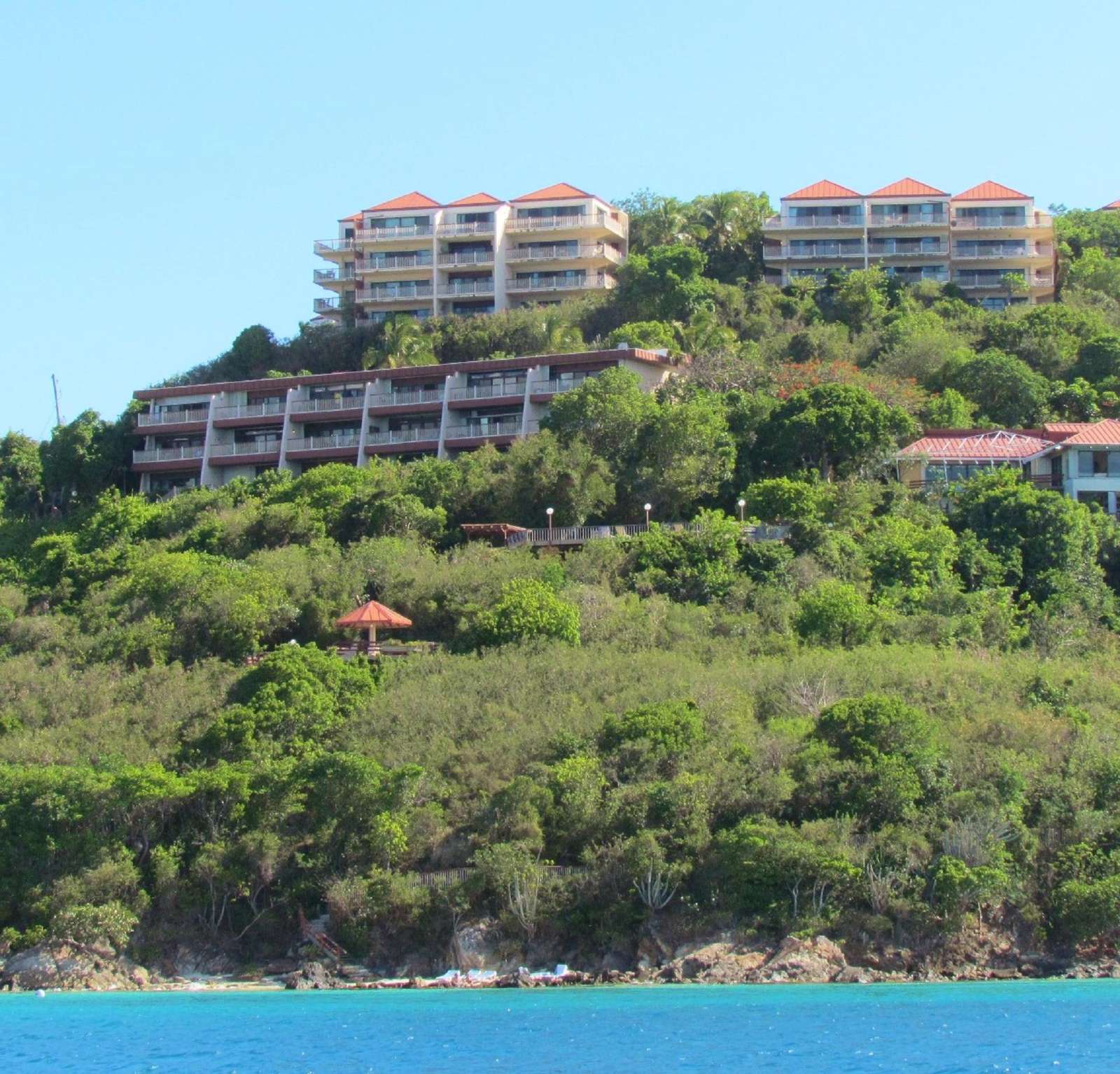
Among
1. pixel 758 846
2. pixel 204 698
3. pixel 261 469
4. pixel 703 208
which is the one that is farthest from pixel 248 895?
pixel 703 208

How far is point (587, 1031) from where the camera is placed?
32375 mm

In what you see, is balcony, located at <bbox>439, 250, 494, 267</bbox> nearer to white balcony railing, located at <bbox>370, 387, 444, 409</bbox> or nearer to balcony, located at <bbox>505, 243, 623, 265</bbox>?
balcony, located at <bbox>505, 243, 623, 265</bbox>

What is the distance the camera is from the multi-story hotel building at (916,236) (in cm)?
8350

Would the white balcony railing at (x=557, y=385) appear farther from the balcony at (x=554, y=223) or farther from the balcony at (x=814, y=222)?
the balcony at (x=814, y=222)

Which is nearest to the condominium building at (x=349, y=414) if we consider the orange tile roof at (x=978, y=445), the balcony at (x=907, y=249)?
the orange tile roof at (x=978, y=445)

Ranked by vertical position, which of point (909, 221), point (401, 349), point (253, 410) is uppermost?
point (909, 221)

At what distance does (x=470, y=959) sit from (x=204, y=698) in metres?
12.1

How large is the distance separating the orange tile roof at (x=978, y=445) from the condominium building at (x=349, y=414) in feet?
35.0

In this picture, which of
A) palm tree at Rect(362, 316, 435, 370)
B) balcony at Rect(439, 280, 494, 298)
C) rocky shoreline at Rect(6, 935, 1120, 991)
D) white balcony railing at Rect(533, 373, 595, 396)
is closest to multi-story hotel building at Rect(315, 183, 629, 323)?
balcony at Rect(439, 280, 494, 298)

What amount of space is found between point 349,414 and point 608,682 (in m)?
26.1

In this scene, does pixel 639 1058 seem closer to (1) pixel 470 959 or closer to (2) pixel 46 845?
(1) pixel 470 959

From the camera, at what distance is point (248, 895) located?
135 feet

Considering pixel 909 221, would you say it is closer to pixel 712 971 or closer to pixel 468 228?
pixel 468 228

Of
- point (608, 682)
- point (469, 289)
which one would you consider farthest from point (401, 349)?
point (608, 682)
